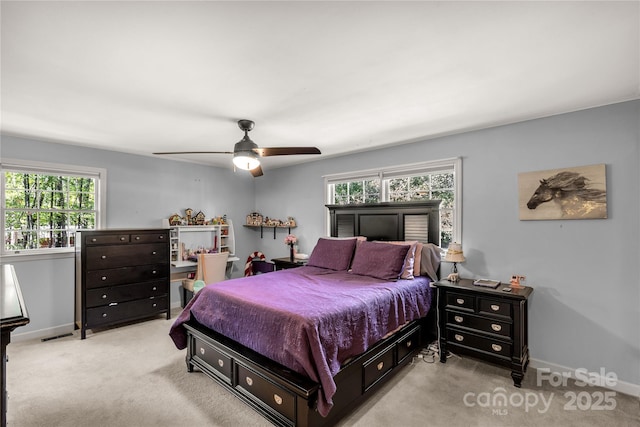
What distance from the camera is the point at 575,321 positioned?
275 centimetres

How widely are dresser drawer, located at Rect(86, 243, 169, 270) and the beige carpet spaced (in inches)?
43.3

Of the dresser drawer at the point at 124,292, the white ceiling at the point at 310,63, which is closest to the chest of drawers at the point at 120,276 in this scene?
the dresser drawer at the point at 124,292

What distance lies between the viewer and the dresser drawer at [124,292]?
147 inches

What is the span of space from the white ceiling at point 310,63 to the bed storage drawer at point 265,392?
86.9 inches

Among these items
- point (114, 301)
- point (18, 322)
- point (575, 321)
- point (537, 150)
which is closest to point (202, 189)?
point (114, 301)

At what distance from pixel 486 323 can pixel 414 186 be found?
1.88 m

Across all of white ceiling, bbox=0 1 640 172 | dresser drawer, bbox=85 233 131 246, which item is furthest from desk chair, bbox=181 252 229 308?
white ceiling, bbox=0 1 640 172

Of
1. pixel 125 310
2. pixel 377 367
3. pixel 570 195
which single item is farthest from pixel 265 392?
pixel 570 195

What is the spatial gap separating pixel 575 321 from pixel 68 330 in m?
5.92

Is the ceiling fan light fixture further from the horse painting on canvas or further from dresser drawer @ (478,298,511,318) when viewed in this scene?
the horse painting on canvas

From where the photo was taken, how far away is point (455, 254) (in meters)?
3.21

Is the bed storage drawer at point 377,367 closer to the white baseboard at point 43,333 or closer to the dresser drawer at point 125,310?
the dresser drawer at point 125,310

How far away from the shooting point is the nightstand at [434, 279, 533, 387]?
8.59 feet

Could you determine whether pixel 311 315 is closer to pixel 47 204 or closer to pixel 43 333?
pixel 43 333
